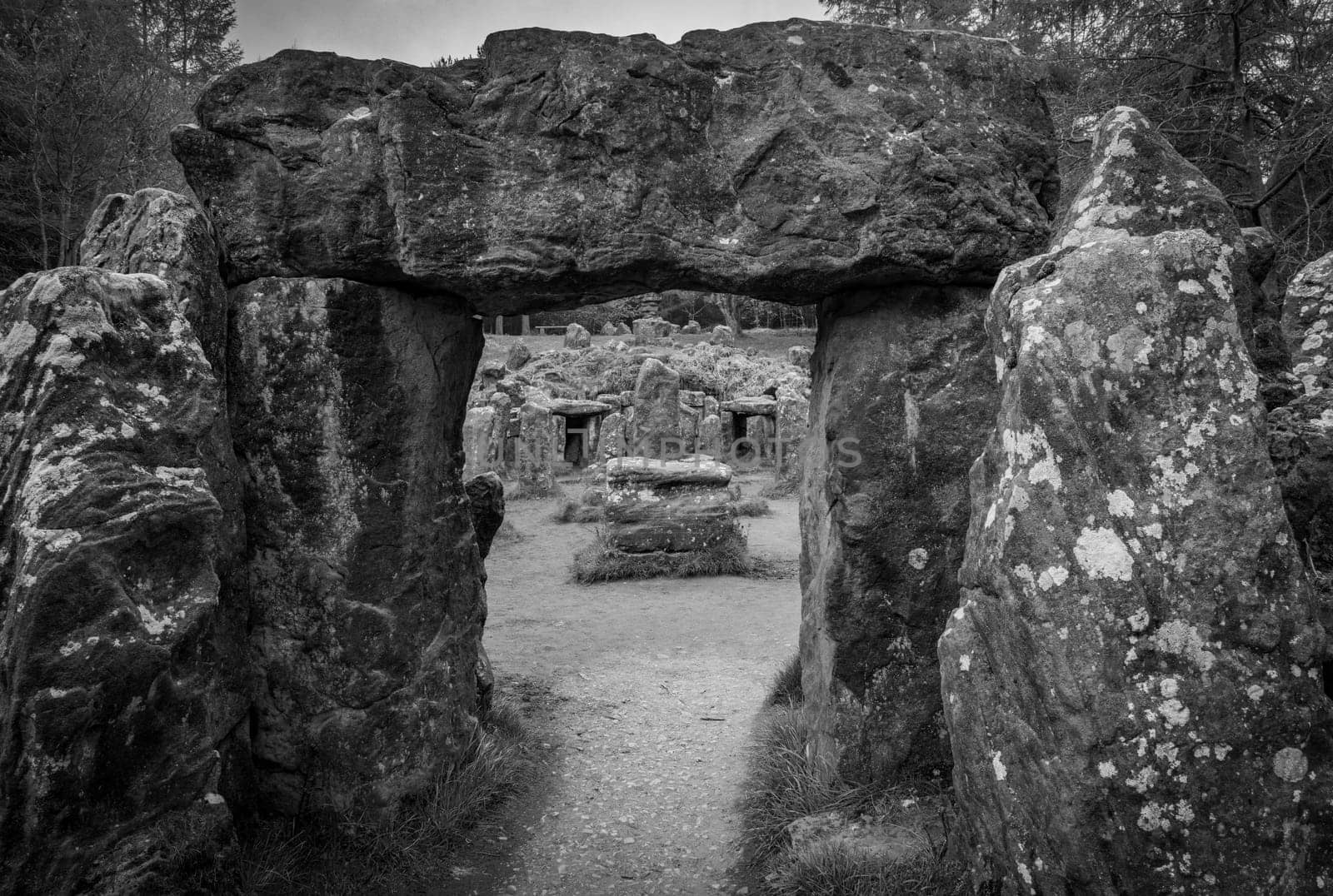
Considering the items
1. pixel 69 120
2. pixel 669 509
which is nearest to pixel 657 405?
pixel 669 509

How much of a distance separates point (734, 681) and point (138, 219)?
4.75 m

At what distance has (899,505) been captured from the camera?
400cm

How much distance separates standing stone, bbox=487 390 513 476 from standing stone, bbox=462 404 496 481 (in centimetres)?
2

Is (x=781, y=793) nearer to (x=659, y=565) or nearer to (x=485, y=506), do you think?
(x=485, y=506)

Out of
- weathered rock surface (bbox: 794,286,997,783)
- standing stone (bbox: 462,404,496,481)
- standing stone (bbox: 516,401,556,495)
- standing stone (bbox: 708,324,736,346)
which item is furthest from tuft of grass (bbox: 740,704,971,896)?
standing stone (bbox: 708,324,736,346)

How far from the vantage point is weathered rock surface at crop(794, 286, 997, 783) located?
3.98 meters

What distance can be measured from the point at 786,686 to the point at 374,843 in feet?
9.14

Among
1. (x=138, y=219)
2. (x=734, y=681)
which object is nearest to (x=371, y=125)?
(x=138, y=219)

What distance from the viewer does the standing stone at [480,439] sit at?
15.7 metres

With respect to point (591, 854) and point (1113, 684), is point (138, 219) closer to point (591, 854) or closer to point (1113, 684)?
point (591, 854)

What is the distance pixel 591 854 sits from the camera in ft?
14.0

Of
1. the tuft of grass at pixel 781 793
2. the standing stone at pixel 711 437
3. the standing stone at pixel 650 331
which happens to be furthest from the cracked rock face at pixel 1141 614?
the standing stone at pixel 650 331

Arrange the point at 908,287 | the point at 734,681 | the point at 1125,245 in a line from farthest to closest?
1. the point at 734,681
2. the point at 908,287
3. the point at 1125,245

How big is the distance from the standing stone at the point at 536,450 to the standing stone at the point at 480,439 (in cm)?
61
